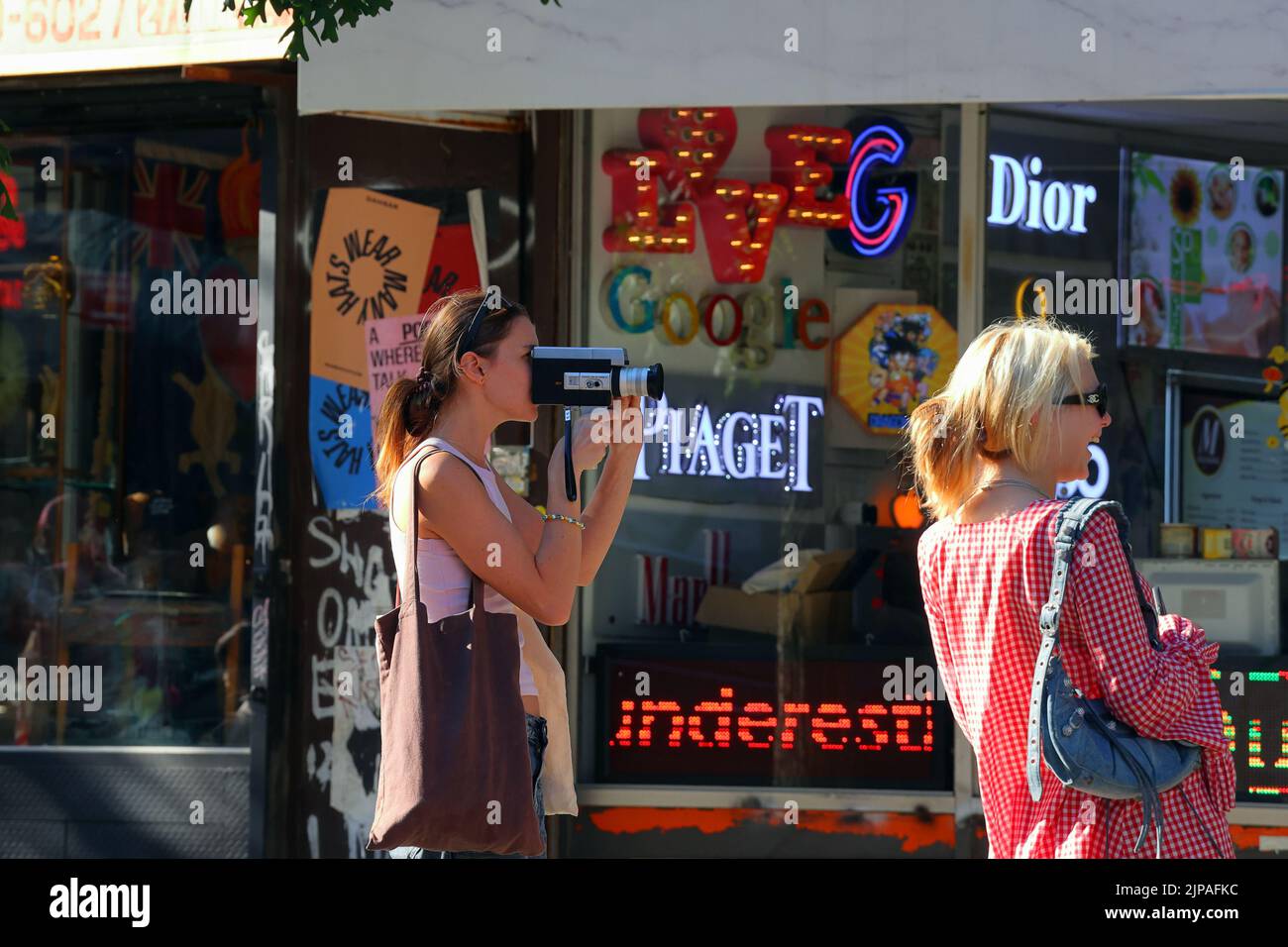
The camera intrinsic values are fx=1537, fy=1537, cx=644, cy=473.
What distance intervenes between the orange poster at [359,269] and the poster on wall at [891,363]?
174 cm

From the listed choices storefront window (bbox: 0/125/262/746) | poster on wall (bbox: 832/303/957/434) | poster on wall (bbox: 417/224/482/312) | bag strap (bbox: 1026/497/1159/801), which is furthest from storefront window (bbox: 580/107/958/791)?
bag strap (bbox: 1026/497/1159/801)

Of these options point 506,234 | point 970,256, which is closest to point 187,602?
point 506,234

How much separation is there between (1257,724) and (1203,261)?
1836 millimetres

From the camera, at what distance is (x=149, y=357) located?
630 centimetres

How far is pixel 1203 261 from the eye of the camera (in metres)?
6.16

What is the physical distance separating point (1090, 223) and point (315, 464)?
10.4 feet

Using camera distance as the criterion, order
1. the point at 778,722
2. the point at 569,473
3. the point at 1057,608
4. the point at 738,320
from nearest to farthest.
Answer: the point at 1057,608 → the point at 569,473 → the point at 778,722 → the point at 738,320

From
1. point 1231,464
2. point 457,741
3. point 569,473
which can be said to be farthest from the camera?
point 1231,464

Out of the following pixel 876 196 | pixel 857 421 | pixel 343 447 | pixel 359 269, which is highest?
pixel 876 196

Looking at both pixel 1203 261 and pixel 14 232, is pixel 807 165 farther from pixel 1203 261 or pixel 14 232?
pixel 14 232

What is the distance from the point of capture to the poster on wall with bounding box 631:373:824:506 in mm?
6184

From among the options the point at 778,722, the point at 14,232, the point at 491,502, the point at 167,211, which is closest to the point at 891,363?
the point at 778,722

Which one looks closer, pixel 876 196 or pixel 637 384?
pixel 637 384

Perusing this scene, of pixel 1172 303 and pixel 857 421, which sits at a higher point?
pixel 1172 303
